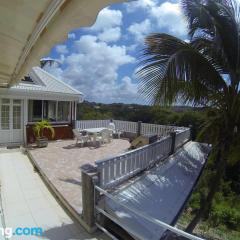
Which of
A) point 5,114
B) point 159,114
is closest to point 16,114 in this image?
point 5,114

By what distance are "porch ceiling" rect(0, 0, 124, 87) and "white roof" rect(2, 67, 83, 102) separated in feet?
34.4

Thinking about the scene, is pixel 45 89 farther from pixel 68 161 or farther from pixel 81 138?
pixel 68 161

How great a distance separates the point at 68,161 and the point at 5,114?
5.27 metres

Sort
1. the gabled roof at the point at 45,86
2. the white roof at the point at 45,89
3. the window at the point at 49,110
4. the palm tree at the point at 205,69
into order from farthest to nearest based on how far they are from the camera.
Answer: the window at the point at 49,110, the gabled roof at the point at 45,86, the white roof at the point at 45,89, the palm tree at the point at 205,69

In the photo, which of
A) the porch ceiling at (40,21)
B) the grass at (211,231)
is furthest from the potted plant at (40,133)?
the porch ceiling at (40,21)

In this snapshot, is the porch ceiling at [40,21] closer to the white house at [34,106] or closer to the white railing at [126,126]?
the white house at [34,106]

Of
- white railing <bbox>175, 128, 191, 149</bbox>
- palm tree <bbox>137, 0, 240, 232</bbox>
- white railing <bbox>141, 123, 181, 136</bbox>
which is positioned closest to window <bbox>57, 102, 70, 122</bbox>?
white railing <bbox>141, 123, 181, 136</bbox>

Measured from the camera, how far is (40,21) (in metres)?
2.21

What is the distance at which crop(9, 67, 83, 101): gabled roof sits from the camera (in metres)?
14.0

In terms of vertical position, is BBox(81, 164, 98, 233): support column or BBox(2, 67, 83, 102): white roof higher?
BBox(2, 67, 83, 102): white roof

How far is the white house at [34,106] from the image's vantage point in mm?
13258

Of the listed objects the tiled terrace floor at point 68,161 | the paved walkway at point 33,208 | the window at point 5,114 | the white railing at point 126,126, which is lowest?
the paved walkway at point 33,208

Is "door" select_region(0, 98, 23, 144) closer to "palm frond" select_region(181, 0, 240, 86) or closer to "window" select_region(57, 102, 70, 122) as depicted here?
"window" select_region(57, 102, 70, 122)

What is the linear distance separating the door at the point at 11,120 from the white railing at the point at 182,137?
8192mm
